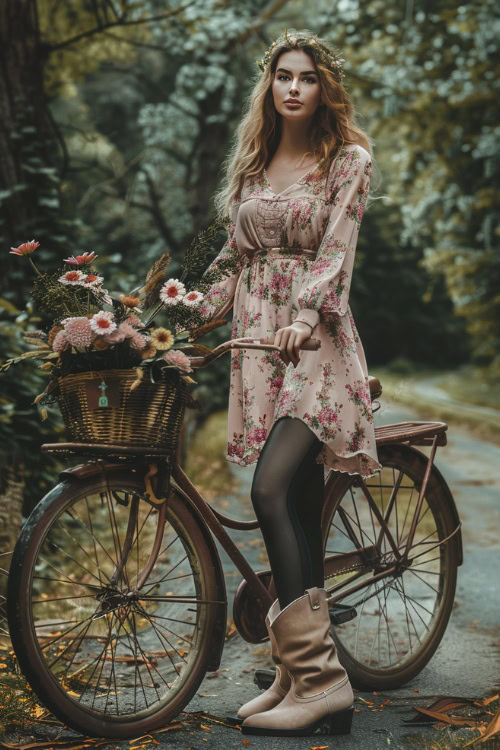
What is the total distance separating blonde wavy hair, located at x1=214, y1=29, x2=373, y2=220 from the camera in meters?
2.98

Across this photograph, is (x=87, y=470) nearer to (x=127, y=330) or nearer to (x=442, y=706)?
(x=127, y=330)

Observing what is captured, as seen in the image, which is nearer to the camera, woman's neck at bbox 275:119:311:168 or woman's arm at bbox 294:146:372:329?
woman's arm at bbox 294:146:372:329

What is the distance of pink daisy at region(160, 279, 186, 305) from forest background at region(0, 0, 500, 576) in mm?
827

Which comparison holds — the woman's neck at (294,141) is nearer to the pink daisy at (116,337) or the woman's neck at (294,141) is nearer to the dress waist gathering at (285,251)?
the dress waist gathering at (285,251)

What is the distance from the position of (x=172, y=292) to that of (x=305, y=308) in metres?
0.41

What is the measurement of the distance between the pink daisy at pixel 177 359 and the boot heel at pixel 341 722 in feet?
3.81

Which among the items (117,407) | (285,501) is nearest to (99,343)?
(117,407)

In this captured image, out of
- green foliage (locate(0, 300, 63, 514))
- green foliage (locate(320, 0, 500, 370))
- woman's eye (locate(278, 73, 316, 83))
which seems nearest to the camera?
woman's eye (locate(278, 73, 316, 83))

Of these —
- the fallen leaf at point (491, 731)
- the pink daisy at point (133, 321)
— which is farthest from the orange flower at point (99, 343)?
the fallen leaf at point (491, 731)

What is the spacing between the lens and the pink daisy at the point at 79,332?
2463 millimetres

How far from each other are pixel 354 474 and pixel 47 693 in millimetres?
1239

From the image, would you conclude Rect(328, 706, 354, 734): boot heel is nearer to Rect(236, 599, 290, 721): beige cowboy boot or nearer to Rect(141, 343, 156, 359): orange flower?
Rect(236, 599, 290, 721): beige cowboy boot

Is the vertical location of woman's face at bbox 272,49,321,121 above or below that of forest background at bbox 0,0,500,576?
below

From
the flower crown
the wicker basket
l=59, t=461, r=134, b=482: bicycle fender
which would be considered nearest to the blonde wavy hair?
the flower crown
